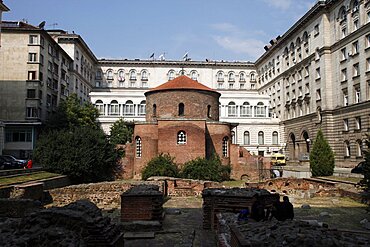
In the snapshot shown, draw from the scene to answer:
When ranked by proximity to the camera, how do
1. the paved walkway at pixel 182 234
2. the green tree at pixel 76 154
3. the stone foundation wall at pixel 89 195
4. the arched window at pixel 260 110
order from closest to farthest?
1. the paved walkway at pixel 182 234
2. the stone foundation wall at pixel 89 195
3. the green tree at pixel 76 154
4. the arched window at pixel 260 110

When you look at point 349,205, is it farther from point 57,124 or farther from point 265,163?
point 57,124

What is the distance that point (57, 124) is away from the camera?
124ft

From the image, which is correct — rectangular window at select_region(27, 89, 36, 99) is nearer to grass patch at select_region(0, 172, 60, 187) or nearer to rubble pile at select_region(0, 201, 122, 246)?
grass patch at select_region(0, 172, 60, 187)

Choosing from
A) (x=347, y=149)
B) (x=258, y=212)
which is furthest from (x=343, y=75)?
(x=258, y=212)

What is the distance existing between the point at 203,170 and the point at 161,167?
335 centimetres

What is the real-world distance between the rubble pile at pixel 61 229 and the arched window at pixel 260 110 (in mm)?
50828

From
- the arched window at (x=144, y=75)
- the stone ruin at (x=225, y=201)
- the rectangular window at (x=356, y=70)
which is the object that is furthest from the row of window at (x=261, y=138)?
the stone ruin at (x=225, y=201)

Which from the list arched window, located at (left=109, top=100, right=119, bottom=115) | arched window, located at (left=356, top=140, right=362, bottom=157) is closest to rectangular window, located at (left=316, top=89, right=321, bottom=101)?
arched window, located at (left=356, top=140, right=362, bottom=157)

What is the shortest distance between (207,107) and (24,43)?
22.0 metres

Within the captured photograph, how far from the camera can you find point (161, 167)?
27.2m

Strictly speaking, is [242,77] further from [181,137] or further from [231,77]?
[181,137]

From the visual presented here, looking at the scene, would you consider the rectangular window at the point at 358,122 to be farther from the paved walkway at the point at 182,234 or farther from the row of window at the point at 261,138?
the paved walkway at the point at 182,234

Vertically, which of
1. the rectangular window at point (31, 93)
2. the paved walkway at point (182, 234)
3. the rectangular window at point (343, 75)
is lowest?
the paved walkway at point (182, 234)

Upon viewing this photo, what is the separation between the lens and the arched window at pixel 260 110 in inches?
2237
